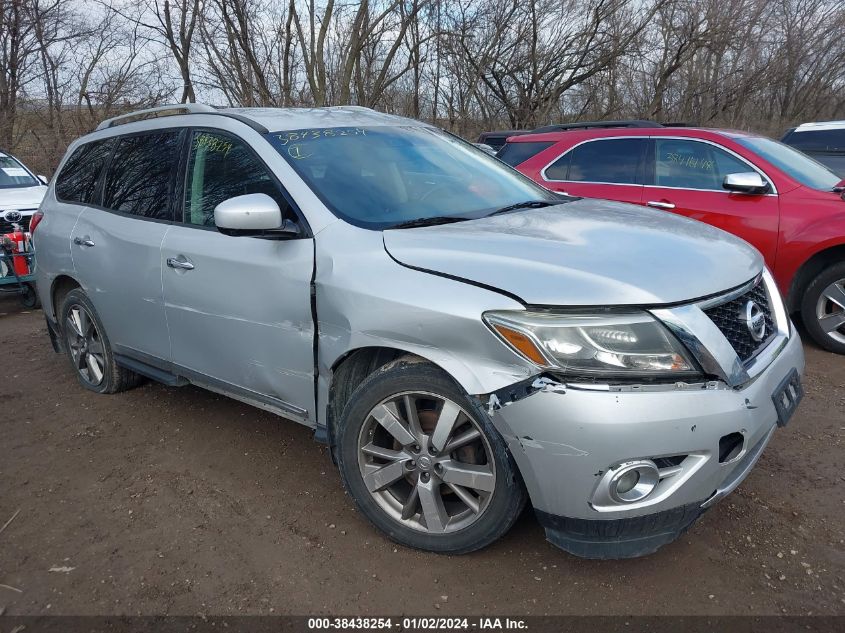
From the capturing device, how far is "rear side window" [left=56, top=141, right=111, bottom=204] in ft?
13.8

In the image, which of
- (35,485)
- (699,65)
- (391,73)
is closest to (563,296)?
(35,485)

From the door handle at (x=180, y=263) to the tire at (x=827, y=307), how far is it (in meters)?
4.52

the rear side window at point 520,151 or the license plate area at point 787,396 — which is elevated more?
the rear side window at point 520,151

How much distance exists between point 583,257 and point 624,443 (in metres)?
0.68

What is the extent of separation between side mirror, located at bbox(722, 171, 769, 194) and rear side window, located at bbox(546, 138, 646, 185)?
0.90m

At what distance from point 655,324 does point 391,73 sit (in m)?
18.4

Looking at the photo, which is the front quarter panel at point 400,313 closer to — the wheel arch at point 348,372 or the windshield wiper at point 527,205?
the wheel arch at point 348,372

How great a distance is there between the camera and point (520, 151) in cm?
685

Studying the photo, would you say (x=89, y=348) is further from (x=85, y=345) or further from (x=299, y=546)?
(x=299, y=546)

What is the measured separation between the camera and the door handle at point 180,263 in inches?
126

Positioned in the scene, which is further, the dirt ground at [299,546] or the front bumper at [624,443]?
the dirt ground at [299,546]

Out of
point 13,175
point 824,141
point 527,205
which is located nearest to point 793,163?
point 527,205

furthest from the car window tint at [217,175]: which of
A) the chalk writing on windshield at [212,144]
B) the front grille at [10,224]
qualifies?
the front grille at [10,224]

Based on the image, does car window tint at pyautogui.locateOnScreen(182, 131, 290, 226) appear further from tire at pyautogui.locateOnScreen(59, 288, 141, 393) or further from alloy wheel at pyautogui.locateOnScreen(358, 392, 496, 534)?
tire at pyautogui.locateOnScreen(59, 288, 141, 393)
